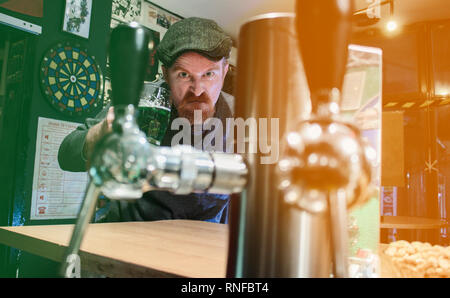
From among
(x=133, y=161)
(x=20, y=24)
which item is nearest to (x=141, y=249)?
(x=133, y=161)

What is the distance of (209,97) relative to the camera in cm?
150

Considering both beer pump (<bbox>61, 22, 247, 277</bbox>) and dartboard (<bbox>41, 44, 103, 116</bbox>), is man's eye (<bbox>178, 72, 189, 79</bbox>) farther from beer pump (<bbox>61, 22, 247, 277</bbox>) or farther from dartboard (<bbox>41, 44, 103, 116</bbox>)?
dartboard (<bbox>41, 44, 103, 116</bbox>)

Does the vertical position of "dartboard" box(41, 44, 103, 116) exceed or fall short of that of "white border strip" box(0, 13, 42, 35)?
it falls short

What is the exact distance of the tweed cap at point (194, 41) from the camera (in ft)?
4.62

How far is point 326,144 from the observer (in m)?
0.21

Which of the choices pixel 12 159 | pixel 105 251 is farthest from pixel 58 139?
pixel 105 251

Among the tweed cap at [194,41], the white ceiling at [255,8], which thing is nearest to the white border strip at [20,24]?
the white ceiling at [255,8]

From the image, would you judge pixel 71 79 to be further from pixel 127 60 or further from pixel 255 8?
pixel 127 60

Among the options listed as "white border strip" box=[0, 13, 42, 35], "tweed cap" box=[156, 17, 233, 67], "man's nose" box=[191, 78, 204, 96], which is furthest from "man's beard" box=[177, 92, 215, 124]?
"white border strip" box=[0, 13, 42, 35]

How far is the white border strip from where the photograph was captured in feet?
7.34

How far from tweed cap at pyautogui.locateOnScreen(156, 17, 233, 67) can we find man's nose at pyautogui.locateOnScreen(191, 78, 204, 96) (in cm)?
12

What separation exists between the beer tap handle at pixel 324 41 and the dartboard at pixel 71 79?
259 centimetres

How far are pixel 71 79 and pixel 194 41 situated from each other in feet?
5.25

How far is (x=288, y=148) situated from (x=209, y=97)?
1.29 metres
